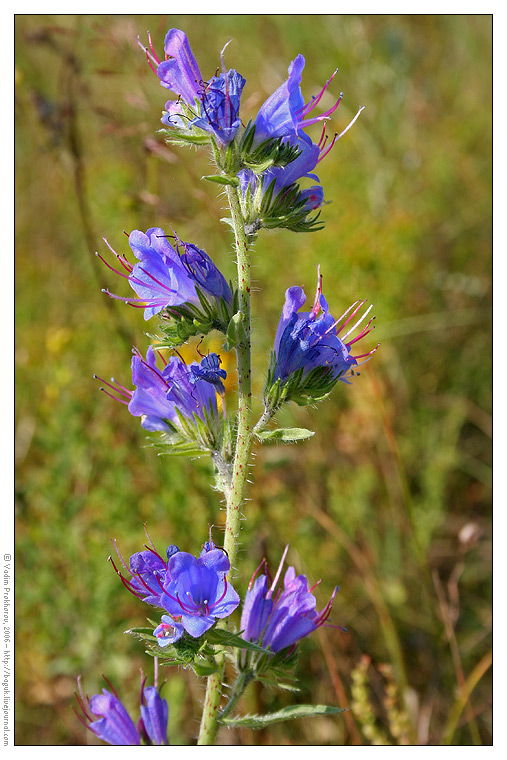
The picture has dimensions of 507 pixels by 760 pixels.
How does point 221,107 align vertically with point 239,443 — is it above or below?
above

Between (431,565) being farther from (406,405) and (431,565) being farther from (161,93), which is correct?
(161,93)

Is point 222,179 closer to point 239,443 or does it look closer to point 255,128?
point 255,128

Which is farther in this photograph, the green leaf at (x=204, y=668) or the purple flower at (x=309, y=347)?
the purple flower at (x=309, y=347)

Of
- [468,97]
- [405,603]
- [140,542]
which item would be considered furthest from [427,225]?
[140,542]

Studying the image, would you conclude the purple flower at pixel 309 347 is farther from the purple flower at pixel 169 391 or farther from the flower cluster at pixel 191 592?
the flower cluster at pixel 191 592

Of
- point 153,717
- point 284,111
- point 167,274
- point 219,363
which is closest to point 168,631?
point 153,717

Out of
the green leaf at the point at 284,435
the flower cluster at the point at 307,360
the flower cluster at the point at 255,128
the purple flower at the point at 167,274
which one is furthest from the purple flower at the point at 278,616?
the flower cluster at the point at 255,128

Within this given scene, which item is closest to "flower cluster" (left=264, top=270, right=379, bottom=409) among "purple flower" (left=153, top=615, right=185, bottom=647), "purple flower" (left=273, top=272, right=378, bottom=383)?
"purple flower" (left=273, top=272, right=378, bottom=383)
